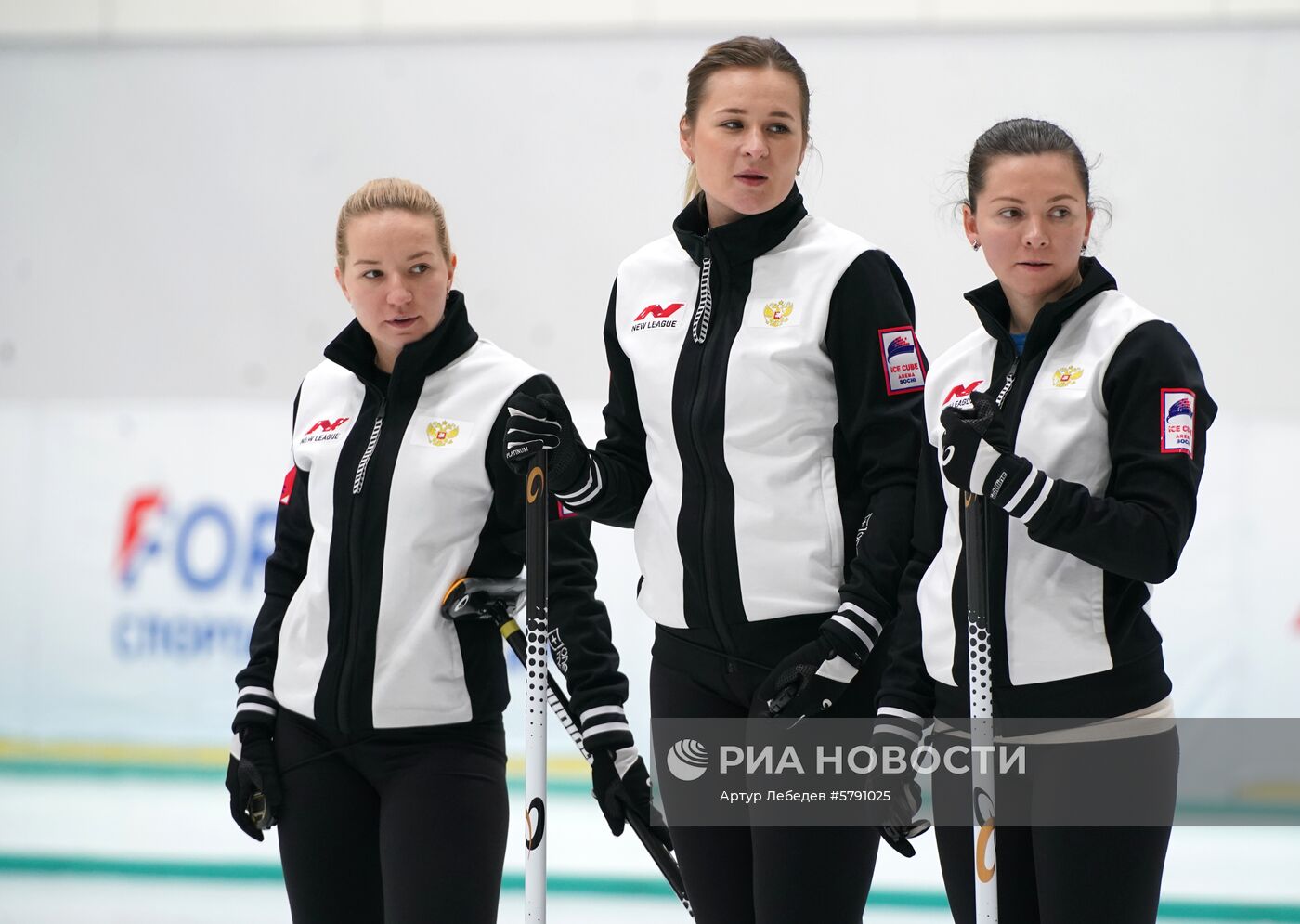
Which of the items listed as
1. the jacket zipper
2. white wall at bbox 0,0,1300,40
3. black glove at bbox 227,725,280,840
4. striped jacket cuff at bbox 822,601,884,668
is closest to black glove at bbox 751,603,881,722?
striped jacket cuff at bbox 822,601,884,668

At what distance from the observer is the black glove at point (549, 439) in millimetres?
1690

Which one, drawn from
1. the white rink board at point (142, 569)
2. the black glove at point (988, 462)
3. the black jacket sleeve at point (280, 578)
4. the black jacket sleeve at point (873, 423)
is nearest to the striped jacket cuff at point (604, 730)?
the black jacket sleeve at point (873, 423)

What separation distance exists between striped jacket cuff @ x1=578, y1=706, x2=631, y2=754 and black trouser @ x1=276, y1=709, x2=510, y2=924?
15 cm

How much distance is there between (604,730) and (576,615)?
0.16 m

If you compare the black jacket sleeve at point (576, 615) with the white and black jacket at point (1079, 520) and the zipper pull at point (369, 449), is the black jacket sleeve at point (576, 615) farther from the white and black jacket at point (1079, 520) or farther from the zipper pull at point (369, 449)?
the white and black jacket at point (1079, 520)

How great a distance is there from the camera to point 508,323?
457cm

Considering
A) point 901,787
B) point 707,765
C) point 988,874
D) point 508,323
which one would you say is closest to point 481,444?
point 707,765

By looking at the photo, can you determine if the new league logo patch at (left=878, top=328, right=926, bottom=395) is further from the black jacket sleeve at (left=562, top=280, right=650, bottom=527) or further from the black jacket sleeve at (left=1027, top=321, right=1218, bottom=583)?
the black jacket sleeve at (left=562, top=280, right=650, bottom=527)

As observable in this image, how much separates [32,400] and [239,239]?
101 centimetres

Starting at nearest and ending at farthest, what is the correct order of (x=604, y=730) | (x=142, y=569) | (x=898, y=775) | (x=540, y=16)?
1. (x=898, y=775)
2. (x=604, y=730)
3. (x=540, y=16)
4. (x=142, y=569)

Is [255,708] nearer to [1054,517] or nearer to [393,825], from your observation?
[393,825]

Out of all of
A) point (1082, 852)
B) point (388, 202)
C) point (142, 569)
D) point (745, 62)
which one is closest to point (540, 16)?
point (142, 569)

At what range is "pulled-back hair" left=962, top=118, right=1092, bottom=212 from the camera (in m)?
1.58

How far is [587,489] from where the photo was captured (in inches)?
71.3
